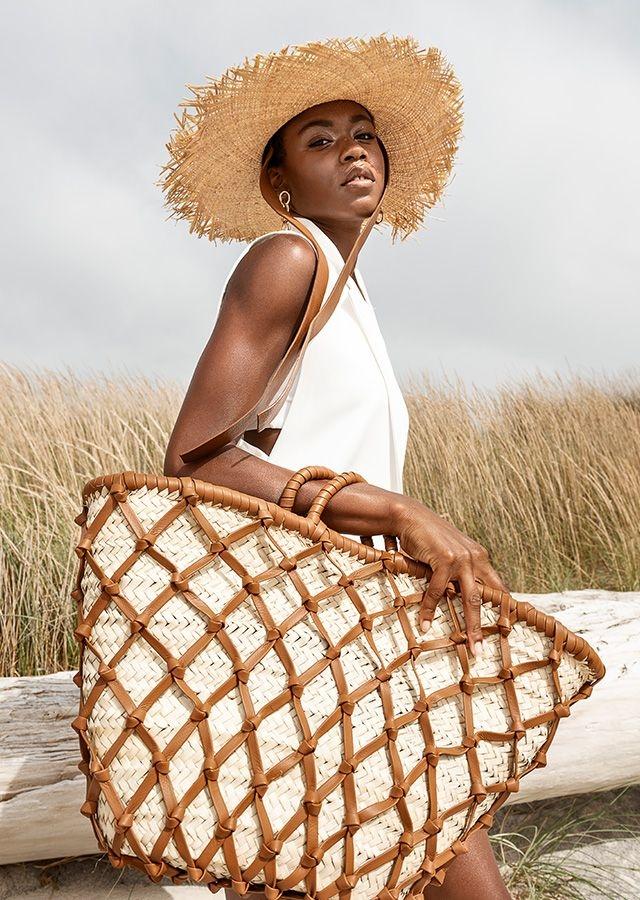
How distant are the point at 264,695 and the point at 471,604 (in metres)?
0.35

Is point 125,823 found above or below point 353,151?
below

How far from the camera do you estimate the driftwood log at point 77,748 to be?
7.54 ft

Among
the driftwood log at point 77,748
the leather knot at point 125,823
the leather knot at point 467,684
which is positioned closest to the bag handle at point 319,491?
the leather knot at point 467,684

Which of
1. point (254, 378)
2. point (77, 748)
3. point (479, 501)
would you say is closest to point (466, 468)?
point (479, 501)

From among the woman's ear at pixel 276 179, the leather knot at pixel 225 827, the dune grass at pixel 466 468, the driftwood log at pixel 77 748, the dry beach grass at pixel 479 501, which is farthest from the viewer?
the dune grass at pixel 466 468

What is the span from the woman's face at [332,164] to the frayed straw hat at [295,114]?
0.03 m

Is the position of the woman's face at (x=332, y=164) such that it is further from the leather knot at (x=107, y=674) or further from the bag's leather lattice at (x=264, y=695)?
the leather knot at (x=107, y=674)

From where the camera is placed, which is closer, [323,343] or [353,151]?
[323,343]

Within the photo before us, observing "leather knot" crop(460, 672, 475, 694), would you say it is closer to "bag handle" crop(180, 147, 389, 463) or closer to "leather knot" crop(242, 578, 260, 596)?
"leather knot" crop(242, 578, 260, 596)

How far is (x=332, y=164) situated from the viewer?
1822mm

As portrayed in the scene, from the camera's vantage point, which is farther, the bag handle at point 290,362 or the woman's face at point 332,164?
the woman's face at point 332,164

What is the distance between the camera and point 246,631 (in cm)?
→ 131

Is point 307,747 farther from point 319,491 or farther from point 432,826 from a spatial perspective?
point 319,491

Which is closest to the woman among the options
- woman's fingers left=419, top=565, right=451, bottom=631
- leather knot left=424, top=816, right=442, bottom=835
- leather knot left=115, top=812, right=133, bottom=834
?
woman's fingers left=419, top=565, right=451, bottom=631
